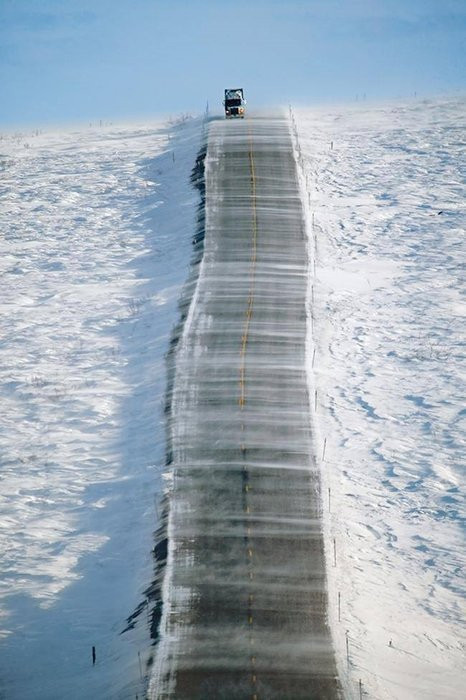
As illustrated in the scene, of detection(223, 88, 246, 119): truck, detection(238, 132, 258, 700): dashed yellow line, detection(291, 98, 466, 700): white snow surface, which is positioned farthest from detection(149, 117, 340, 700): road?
detection(223, 88, 246, 119): truck

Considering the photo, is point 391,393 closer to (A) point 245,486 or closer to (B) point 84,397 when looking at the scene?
(A) point 245,486

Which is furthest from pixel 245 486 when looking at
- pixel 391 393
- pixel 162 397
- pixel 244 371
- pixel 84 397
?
pixel 84 397

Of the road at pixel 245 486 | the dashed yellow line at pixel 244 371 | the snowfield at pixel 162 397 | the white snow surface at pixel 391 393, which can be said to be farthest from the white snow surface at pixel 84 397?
the white snow surface at pixel 391 393

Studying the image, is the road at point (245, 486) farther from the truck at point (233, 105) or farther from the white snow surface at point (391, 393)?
the truck at point (233, 105)

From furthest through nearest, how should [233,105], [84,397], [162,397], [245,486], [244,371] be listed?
[233,105] < [84,397] < [244,371] < [162,397] < [245,486]

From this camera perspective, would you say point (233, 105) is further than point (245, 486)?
Yes

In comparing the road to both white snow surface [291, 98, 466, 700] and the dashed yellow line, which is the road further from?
white snow surface [291, 98, 466, 700]

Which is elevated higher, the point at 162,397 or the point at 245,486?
the point at 162,397

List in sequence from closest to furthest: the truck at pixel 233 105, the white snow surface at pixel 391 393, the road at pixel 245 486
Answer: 1. the road at pixel 245 486
2. the white snow surface at pixel 391 393
3. the truck at pixel 233 105
